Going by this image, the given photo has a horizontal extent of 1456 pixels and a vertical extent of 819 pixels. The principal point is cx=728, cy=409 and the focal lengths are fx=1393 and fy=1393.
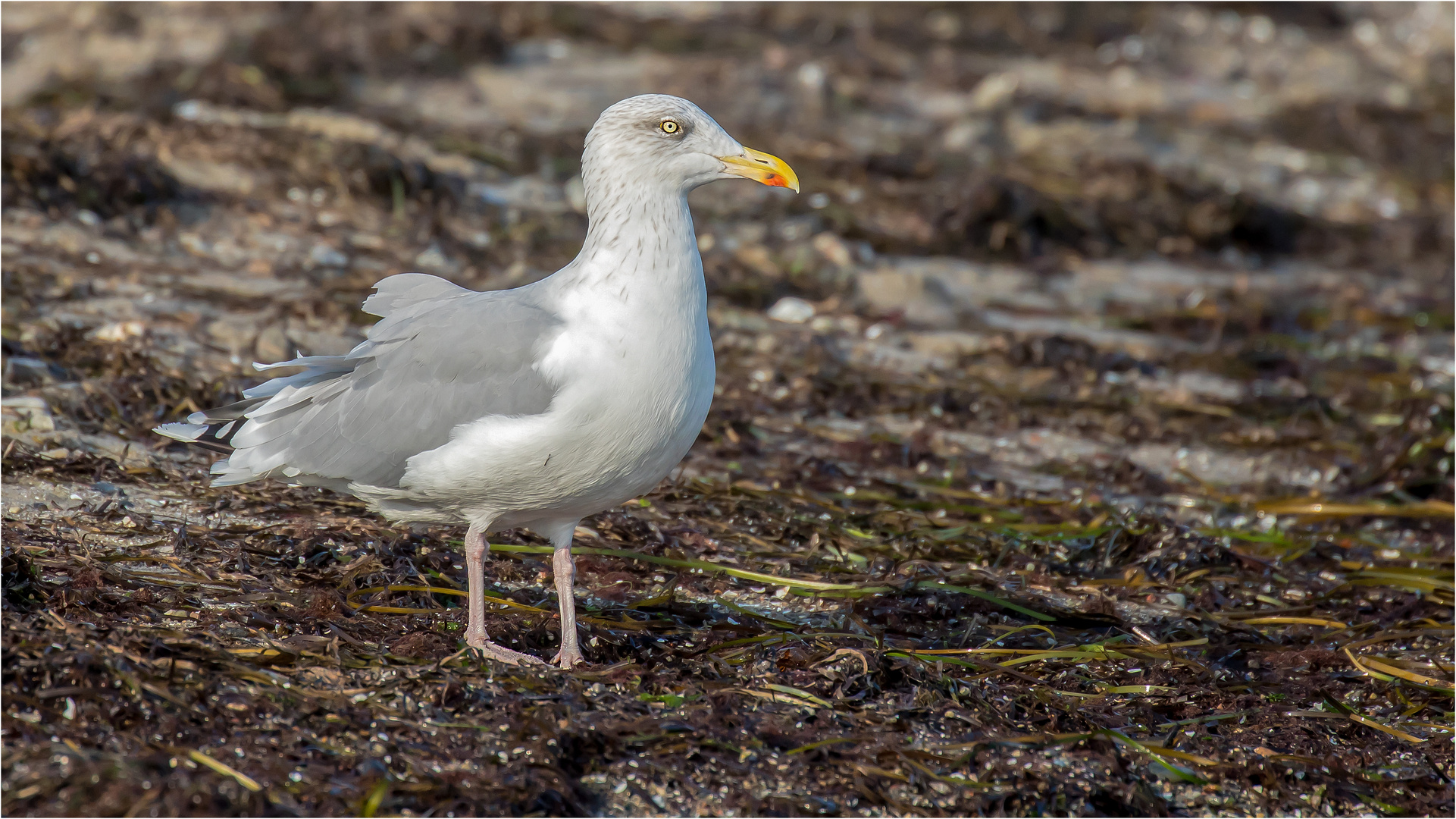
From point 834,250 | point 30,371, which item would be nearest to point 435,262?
point 834,250

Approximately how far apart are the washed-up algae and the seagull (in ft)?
1.33

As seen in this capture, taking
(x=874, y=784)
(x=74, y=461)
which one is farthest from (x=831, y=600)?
(x=74, y=461)

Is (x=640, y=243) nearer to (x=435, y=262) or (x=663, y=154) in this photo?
(x=663, y=154)

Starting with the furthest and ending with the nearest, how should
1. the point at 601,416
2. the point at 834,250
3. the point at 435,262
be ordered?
the point at 834,250 → the point at 435,262 → the point at 601,416

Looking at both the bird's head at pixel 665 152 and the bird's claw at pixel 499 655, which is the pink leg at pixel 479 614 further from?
the bird's head at pixel 665 152

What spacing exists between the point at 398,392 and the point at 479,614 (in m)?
0.70

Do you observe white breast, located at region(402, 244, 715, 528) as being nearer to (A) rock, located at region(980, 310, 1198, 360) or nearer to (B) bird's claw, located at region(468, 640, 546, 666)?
(B) bird's claw, located at region(468, 640, 546, 666)

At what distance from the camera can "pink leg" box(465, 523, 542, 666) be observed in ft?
13.1

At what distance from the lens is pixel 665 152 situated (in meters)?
4.14

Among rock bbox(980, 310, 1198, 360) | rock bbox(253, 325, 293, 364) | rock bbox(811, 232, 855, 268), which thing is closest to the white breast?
rock bbox(253, 325, 293, 364)

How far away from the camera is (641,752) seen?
362cm

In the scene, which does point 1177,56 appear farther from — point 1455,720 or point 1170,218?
point 1455,720

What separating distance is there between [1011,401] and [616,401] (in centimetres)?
382

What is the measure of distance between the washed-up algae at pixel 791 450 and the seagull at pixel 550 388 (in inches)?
15.9
